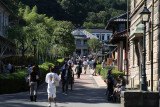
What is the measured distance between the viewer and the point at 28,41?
33.1m

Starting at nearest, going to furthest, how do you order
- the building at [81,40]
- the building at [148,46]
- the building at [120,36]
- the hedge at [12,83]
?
the building at [148,46] → the hedge at [12,83] → the building at [120,36] → the building at [81,40]

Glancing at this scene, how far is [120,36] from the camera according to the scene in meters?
32.7

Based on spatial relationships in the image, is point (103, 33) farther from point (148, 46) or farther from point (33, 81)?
point (33, 81)

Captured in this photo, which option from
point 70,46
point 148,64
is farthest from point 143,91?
point 70,46

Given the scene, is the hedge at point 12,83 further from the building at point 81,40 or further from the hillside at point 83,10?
the building at point 81,40

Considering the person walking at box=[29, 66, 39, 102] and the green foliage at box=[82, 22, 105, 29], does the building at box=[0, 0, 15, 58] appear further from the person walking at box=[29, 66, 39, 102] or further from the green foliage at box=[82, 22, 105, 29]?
the green foliage at box=[82, 22, 105, 29]

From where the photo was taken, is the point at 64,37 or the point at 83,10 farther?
the point at 83,10

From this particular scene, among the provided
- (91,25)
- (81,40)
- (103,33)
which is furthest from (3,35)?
(91,25)

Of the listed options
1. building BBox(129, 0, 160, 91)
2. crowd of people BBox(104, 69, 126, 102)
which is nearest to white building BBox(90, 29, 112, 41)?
building BBox(129, 0, 160, 91)

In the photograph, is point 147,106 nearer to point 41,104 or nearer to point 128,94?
point 128,94

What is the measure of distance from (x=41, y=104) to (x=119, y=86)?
3871mm

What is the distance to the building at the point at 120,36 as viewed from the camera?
33.0 meters

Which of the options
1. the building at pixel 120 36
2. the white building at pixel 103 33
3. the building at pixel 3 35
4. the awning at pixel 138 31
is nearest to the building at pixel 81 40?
the white building at pixel 103 33

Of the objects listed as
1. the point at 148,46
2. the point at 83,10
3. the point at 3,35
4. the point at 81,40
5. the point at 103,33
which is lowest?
the point at 148,46
